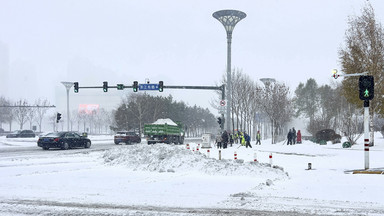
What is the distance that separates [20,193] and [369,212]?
322 inches

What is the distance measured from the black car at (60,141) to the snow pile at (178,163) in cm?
1123

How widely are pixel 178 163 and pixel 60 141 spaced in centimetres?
1623

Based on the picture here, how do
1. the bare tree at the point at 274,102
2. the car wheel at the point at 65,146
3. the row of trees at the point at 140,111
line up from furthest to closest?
the row of trees at the point at 140,111 < the bare tree at the point at 274,102 < the car wheel at the point at 65,146

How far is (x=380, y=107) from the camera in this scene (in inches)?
1222

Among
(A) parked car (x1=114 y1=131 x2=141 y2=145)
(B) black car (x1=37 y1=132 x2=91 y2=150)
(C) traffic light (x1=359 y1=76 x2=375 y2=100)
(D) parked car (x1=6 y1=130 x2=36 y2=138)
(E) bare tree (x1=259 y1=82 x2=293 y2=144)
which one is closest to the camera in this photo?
(C) traffic light (x1=359 y1=76 x2=375 y2=100)

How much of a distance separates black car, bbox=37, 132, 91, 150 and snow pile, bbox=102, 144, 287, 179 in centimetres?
1123

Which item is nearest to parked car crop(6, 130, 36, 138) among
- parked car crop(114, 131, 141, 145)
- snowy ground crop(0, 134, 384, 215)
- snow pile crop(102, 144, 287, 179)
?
parked car crop(114, 131, 141, 145)

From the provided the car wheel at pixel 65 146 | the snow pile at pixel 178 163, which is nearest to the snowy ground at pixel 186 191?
the snow pile at pixel 178 163

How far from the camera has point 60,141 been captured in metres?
28.1

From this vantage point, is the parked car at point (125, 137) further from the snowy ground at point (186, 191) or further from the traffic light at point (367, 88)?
the traffic light at point (367, 88)

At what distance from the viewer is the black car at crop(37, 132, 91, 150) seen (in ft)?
91.5

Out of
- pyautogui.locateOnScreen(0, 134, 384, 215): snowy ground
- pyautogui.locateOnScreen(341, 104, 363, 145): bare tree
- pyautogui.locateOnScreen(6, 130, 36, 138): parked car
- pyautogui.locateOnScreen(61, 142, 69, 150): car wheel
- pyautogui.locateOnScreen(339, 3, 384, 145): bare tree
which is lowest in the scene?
pyautogui.locateOnScreen(6, 130, 36, 138): parked car

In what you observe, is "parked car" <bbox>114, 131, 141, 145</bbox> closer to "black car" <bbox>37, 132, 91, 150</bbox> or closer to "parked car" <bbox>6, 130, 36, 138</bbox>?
"black car" <bbox>37, 132, 91, 150</bbox>

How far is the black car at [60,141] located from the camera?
27875mm
